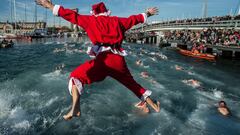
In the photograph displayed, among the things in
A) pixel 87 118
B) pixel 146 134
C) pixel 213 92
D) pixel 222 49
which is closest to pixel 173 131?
pixel 146 134

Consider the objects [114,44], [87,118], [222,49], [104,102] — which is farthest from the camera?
[222,49]

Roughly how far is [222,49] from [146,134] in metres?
28.1

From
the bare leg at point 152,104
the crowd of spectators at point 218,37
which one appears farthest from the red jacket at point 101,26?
the crowd of spectators at point 218,37

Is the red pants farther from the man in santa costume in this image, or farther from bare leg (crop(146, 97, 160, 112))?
bare leg (crop(146, 97, 160, 112))

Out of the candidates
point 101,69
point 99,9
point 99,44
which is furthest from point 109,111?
point 99,9

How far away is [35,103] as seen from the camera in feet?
32.1

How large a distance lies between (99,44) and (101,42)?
59 mm

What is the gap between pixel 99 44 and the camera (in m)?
4.71

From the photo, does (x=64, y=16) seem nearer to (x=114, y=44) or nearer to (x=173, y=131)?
(x=114, y=44)

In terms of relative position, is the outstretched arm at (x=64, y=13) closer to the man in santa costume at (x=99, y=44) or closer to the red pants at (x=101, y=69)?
the man in santa costume at (x=99, y=44)

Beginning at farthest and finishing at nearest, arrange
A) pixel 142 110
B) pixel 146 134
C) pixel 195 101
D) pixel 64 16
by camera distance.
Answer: pixel 195 101
pixel 142 110
pixel 146 134
pixel 64 16

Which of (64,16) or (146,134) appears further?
(146,134)

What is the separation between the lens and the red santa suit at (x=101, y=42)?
4.50 metres

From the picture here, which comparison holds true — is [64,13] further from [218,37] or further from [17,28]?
[17,28]
